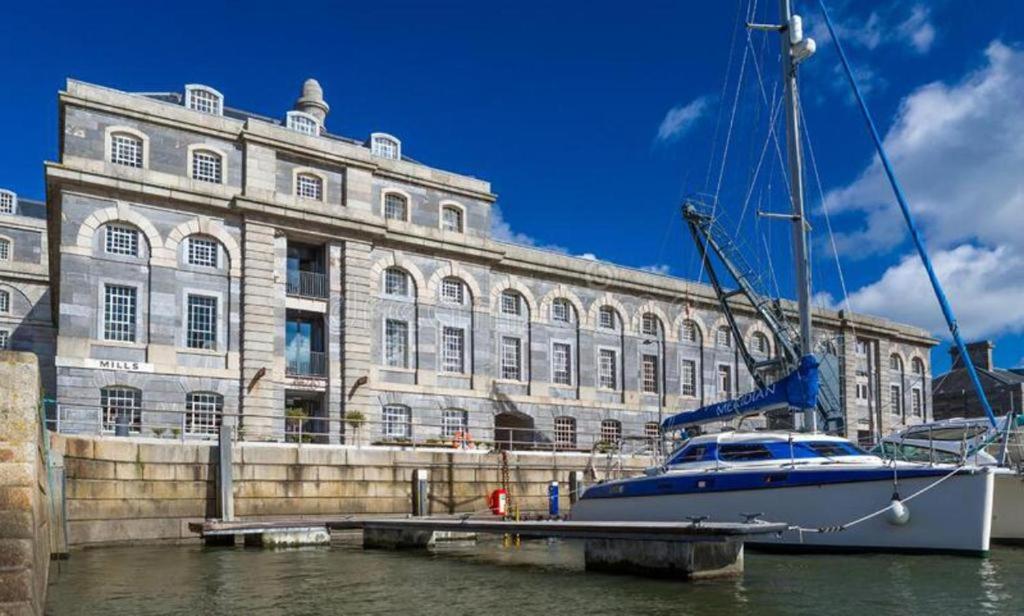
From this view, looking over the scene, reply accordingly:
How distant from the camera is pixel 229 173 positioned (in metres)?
31.8

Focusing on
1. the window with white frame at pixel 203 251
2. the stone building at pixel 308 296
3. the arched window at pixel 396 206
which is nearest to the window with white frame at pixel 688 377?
the stone building at pixel 308 296

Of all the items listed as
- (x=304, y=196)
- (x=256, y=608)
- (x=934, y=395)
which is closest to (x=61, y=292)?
(x=304, y=196)

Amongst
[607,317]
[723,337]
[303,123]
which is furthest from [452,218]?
[723,337]

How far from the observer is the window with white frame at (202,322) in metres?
30.3

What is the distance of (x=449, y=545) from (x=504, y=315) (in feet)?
53.7

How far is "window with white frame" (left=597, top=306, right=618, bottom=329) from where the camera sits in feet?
135

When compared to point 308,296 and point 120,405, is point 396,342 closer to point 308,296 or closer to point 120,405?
point 308,296

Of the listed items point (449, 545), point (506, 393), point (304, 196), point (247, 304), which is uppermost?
point (304, 196)

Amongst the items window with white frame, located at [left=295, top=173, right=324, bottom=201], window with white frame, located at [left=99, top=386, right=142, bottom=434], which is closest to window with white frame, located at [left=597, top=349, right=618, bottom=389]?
window with white frame, located at [left=295, top=173, right=324, bottom=201]

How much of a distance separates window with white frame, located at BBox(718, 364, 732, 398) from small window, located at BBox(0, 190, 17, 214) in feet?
123

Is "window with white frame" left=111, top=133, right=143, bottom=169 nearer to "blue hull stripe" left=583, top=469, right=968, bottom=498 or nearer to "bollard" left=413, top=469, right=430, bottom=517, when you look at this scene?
"bollard" left=413, top=469, right=430, bottom=517

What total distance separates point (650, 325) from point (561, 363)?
216 inches

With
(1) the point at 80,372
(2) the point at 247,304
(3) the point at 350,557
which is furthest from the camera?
(2) the point at 247,304

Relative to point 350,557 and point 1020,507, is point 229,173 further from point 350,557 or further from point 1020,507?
point 1020,507
